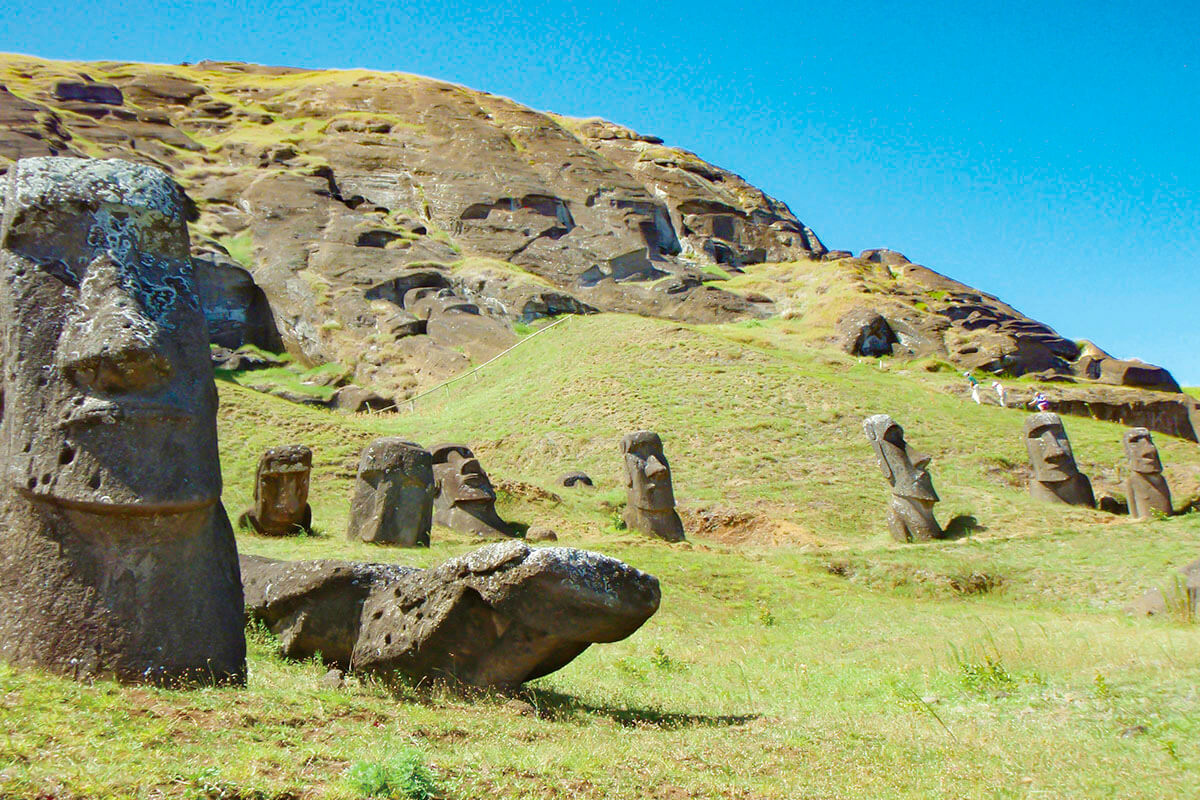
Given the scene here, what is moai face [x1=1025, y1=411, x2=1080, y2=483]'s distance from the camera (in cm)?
2192

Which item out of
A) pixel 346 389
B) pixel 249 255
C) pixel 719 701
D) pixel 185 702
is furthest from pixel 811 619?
pixel 249 255

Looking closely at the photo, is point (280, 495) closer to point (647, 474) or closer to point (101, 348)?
point (647, 474)

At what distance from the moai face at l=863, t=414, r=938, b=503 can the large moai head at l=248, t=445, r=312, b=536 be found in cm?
1162

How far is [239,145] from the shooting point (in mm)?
66562

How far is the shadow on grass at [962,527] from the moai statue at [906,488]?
301mm

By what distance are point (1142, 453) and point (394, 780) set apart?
70.6 ft

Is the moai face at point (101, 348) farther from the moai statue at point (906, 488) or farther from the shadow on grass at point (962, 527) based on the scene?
the shadow on grass at point (962, 527)

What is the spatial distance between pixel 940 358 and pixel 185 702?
42.9 metres

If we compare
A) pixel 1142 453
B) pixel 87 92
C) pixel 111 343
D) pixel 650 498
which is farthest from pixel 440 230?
pixel 111 343

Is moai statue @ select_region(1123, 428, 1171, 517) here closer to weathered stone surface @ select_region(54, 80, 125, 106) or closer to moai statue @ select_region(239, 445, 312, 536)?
moai statue @ select_region(239, 445, 312, 536)

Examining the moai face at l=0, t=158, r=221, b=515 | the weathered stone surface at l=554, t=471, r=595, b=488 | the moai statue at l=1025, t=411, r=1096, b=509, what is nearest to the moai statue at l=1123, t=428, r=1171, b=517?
the moai statue at l=1025, t=411, r=1096, b=509

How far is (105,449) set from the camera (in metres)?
4.93

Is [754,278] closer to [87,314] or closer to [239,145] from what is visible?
[239,145]

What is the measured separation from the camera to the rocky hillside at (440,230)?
144 ft
